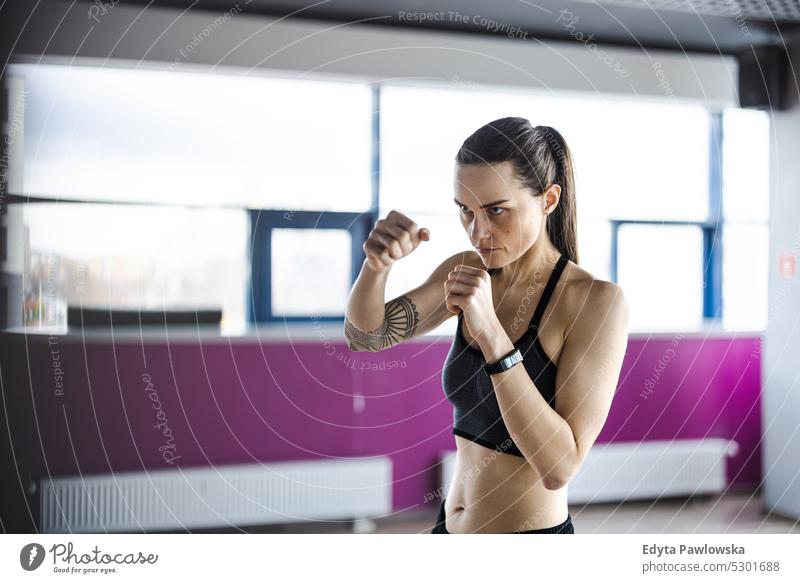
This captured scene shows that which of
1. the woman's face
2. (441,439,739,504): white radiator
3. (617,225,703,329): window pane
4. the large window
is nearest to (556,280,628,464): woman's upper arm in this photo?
the woman's face

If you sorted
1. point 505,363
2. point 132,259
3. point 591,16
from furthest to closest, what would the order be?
point 132,259 → point 591,16 → point 505,363

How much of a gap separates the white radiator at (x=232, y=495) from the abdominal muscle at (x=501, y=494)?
1.20 m

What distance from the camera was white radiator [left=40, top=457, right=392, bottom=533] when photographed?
192cm

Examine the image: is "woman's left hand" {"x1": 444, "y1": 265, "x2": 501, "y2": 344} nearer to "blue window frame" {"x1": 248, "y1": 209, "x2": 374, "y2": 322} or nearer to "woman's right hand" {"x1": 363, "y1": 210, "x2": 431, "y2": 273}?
"woman's right hand" {"x1": 363, "y1": 210, "x2": 431, "y2": 273}

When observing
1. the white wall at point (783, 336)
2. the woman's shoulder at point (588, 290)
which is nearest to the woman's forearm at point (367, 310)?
the woman's shoulder at point (588, 290)

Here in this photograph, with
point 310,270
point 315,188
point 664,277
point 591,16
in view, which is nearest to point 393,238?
point 591,16

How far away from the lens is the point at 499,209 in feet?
2.72

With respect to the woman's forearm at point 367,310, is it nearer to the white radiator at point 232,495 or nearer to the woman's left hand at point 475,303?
the woman's left hand at point 475,303

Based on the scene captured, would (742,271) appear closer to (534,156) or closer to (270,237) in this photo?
(270,237)

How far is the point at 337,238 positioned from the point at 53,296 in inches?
27.4

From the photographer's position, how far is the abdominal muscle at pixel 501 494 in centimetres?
85

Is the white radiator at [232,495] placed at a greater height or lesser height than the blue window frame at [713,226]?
lesser

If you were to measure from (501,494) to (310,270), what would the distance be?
123 centimetres

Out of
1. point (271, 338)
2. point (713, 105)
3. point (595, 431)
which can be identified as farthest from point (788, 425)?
point (595, 431)
